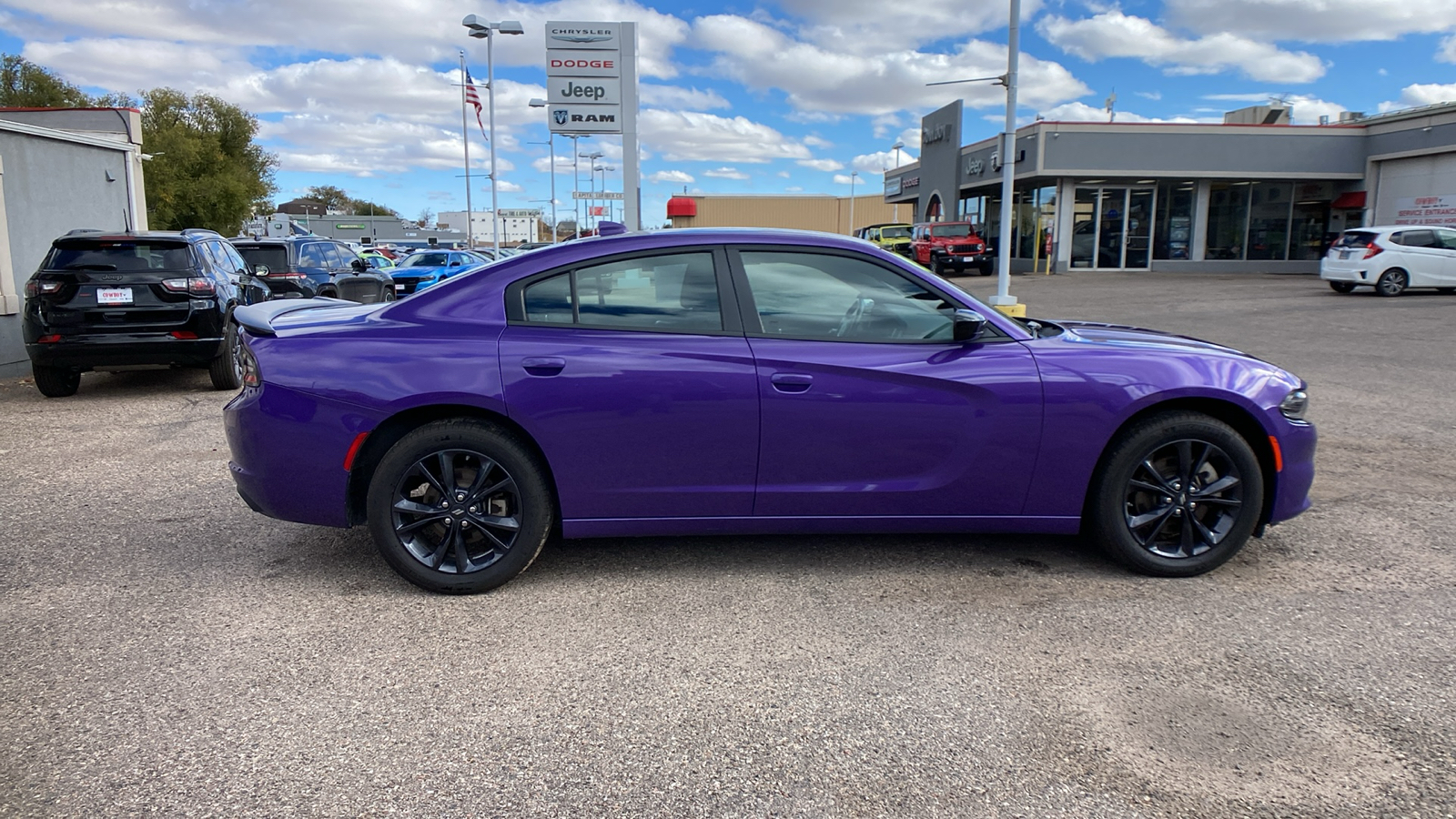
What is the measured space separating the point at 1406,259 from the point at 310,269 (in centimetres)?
2205

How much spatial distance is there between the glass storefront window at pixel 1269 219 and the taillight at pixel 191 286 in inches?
1277

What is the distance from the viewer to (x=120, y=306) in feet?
28.8

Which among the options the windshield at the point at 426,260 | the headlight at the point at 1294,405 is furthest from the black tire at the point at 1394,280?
the windshield at the point at 426,260

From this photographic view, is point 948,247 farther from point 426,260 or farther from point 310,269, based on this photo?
point 310,269

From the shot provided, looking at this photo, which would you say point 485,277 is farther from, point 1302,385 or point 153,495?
point 1302,385

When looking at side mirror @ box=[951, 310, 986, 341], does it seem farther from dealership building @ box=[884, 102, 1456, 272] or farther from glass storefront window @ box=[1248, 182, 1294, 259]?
glass storefront window @ box=[1248, 182, 1294, 259]

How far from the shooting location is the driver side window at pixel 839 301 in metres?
3.96

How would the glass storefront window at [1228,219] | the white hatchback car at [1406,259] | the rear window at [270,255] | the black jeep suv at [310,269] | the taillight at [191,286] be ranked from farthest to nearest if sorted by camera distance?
the glass storefront window at [1228,219] < the white hatchback car at [1406,259] < the rear window at [270,255] < the black jeep suv at [310,269] < the taillight at [191,286]

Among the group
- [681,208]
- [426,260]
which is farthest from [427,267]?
[681,208]

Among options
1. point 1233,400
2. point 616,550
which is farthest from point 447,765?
point 1233,400

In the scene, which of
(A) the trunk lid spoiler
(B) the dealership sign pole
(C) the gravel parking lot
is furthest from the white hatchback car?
(A) the trunk lid spoiler

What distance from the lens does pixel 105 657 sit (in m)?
3.38

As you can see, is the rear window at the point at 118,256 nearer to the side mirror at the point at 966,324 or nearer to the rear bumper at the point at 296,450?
the rear bumper at the point at 296,450

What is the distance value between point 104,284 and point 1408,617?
10127mm
